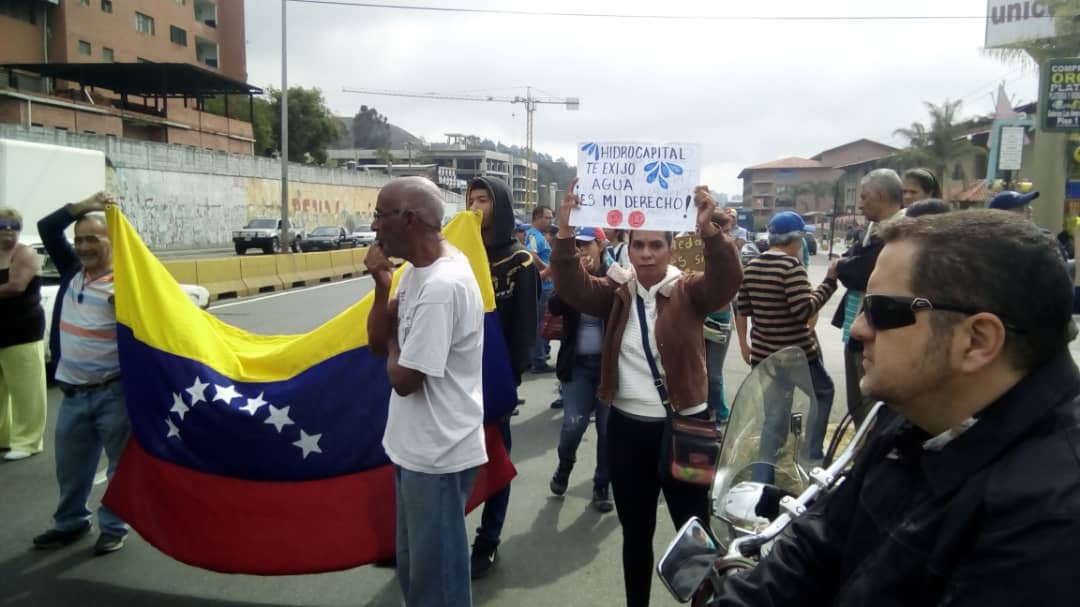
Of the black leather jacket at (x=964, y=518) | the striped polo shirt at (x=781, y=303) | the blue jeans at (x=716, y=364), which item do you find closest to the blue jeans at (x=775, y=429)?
the black leather jacket at (x=964, y=518)

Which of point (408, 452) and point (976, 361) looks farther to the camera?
point (408, 452)

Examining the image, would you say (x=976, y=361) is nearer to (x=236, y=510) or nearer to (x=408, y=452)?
(x=408, y=452)

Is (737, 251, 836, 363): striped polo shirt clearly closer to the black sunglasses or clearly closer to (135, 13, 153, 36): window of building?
the black sunglasses

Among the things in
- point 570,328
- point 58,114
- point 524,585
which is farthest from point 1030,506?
point 58,114

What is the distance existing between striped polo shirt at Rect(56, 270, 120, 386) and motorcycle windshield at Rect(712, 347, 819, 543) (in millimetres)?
3480

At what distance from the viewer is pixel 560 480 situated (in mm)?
5324

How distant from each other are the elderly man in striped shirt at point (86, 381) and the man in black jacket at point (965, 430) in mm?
3894

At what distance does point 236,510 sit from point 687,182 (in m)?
2.57

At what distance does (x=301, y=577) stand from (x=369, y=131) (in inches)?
5312

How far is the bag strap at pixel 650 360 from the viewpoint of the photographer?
326cm

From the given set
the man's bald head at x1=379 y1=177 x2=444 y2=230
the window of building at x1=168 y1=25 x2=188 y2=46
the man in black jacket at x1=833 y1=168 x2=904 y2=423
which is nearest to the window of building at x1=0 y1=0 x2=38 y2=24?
the window of building at x1=168 y1=25 x2=188 y2=46

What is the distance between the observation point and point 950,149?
55.4m

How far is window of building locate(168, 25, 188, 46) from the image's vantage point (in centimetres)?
5512

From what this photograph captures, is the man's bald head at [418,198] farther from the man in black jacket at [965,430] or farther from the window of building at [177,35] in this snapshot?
the window of building at [177,35]
